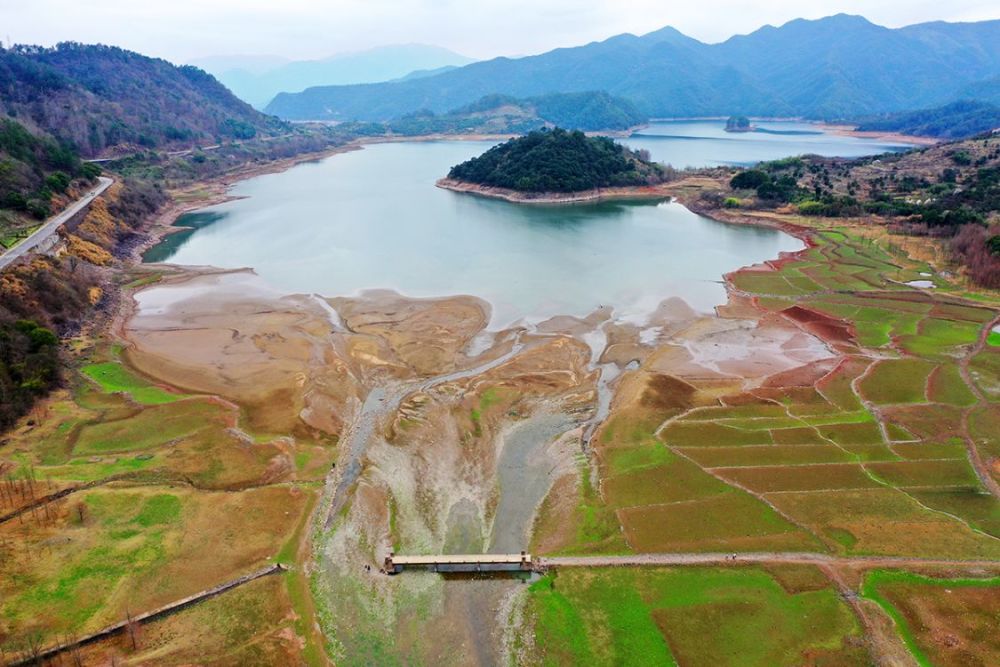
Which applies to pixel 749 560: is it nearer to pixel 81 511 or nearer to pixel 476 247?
pixel 81 511

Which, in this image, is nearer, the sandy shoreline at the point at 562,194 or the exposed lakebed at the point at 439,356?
the exposed lakebed at the point at 439,356

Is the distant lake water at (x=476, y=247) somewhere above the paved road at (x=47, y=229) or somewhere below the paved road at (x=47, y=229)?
below

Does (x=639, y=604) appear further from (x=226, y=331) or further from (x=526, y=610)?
(x=226, y=331)

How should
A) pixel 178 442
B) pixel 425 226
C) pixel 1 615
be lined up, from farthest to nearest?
pixel 425 226 < pixel 178 442 < pixel 1 615

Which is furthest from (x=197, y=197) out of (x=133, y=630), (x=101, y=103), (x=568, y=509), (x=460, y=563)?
(x=460, y=563)

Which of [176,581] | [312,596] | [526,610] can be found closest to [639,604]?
[526,610]

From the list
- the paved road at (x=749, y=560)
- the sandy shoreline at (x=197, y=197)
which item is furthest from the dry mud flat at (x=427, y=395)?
the sandy shoreline at (x=197, y=197)

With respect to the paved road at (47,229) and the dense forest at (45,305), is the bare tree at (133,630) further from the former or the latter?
the paved road at (47,229)
